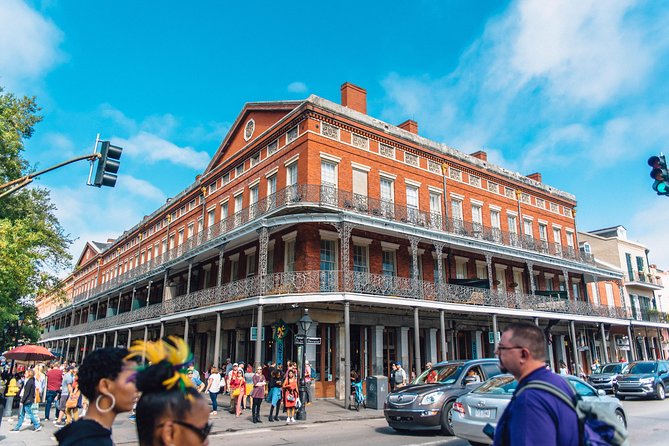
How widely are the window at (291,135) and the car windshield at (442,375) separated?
1361cm

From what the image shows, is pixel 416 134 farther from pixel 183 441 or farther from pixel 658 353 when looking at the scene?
pixel 658 353

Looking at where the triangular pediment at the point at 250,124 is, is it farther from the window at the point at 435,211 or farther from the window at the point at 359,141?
the window at the point at 435,211

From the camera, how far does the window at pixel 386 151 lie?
80.9 feet

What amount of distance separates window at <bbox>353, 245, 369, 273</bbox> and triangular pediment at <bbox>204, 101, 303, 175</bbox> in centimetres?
756

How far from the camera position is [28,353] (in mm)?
18672

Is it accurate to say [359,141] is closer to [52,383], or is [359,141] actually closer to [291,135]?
[291,135]

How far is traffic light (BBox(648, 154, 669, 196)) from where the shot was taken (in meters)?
9.52

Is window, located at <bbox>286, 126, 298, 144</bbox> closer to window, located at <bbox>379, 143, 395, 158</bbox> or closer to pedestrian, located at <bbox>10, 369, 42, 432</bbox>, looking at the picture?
window, located at <bbox>379, 143, 395, 158</bbox>

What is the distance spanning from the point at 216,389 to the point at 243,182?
45.5ft

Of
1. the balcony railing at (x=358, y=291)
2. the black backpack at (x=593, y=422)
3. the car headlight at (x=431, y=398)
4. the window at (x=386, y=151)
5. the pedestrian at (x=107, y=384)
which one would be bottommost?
the car headlight at (x=431, y=398)

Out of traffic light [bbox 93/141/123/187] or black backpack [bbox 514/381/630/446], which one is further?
traffic light [bbox 93/141/123/187]

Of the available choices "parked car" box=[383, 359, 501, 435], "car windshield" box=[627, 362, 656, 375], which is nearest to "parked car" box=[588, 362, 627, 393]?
"car windshield" box=[627, 362, 656, 375]

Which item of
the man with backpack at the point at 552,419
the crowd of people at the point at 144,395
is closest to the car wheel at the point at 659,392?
the man with backpack at the point at 552,419

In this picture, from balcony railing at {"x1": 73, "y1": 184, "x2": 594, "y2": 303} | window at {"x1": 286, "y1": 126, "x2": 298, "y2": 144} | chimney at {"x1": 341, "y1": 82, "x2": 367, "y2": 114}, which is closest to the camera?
balcony railing at {"x1": 73, "y1": 184, "x2": 594, "y2": 303}
